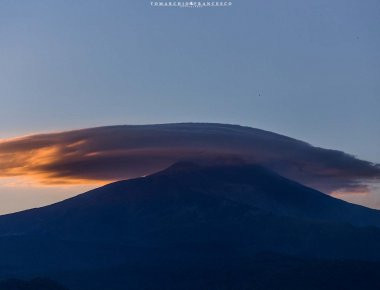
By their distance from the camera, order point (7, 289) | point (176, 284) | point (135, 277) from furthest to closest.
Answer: point (135, 277)
point (176, 284)
point (7, 289)

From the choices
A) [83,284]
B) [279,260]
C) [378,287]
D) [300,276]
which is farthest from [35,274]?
[378,287]

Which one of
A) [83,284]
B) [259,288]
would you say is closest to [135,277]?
[83,284]

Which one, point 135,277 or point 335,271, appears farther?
point 135,277

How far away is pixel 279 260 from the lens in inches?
6865

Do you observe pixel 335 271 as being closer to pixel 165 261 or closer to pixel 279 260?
pixel 279 260

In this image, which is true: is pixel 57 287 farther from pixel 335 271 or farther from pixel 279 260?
pixel 279 260

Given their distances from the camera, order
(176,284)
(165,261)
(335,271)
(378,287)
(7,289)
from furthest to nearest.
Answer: (165,261) < (176,284) < (335,271) < (378,287) < (7,289)

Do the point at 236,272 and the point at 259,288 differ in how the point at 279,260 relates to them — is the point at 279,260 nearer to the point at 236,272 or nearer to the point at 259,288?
the point at 236,272

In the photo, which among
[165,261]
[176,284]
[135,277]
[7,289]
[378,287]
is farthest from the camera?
[165,261]

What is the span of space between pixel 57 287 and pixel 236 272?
6565 cm

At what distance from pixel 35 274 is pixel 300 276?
73150 millimetres

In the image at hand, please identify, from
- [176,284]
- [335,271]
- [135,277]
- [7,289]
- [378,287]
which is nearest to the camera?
[7,289]

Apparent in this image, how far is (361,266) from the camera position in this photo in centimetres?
14812

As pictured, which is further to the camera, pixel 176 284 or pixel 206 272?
pixel 206 272
